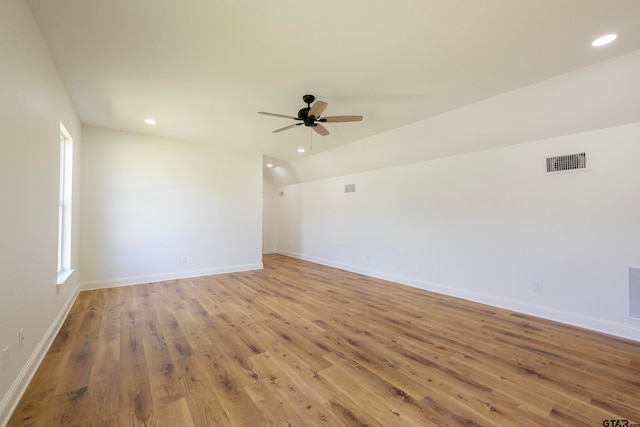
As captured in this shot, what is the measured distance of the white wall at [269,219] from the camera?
873 cm

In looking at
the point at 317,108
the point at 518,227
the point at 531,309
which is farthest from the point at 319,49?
the point at 531,309

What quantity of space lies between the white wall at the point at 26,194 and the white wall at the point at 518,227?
4862 mm

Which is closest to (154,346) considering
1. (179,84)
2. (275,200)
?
(179,84)

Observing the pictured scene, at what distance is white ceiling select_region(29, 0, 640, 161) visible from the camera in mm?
1894

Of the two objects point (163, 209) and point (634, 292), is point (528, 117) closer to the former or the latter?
point (634, 292)

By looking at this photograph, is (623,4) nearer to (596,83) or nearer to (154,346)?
(596,83)

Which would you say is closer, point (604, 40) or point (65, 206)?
point (604, 40)

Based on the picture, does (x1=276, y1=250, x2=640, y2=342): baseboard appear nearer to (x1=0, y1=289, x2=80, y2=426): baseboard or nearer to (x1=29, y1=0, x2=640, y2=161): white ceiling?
(x1=29, y1=0, x2=640, y2=161): white ceiling

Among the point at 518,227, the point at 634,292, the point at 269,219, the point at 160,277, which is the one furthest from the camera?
the point at 269,219

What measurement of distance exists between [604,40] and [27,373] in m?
5.31

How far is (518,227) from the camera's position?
3.57m

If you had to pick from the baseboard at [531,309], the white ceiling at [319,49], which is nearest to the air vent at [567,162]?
the white ceiling at [319,49]

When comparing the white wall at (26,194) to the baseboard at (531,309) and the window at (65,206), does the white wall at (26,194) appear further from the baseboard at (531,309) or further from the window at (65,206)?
the baseboard at (531,309)

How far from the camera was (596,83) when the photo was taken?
2611 mm
